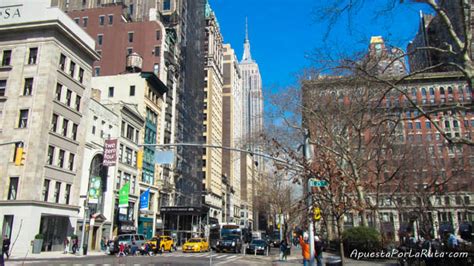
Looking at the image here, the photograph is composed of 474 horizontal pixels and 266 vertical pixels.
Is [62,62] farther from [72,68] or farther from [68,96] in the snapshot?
[68,96]

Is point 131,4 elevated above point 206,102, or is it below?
above

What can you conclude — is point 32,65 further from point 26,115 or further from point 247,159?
point 247,159

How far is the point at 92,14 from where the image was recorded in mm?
71812

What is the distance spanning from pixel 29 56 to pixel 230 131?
98848 millimetres

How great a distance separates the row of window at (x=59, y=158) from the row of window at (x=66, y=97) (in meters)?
5.00

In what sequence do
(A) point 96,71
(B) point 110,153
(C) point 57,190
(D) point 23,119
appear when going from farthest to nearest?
1. (A) point 96,71
2. (B) point 110,153
3. (C) point 57,190
4. (D) point 23,119

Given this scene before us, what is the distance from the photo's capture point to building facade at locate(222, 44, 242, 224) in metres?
131

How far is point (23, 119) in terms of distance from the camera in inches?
1448

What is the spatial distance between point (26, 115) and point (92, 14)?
4110 cm

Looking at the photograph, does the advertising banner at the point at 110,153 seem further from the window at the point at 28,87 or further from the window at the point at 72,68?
the window at the point at 28,87

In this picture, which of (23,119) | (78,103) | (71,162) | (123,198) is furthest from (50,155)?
(123,198)

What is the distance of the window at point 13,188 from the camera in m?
34.7

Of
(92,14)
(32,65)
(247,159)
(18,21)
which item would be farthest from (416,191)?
(247,159)

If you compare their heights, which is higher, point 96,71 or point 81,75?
point 96,71
